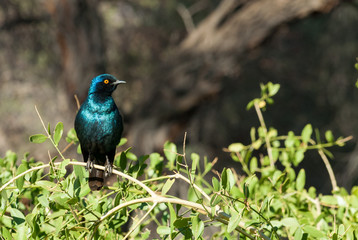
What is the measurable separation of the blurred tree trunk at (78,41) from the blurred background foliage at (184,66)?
0.01m

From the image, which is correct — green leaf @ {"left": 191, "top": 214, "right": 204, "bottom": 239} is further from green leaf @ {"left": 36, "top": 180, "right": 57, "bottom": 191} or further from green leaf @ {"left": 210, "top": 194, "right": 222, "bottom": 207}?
green leaf @ {"left": 36, "top": 180, "right": 57, "bottom": 191}

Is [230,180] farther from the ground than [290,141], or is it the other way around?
[230,180]

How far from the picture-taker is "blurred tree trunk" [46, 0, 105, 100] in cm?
662

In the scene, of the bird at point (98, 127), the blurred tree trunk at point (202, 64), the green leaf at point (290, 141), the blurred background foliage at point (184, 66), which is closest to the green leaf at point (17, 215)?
the bird at point (98, 127)

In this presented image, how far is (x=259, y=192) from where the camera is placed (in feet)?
6.29

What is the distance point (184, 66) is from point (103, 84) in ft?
14.5

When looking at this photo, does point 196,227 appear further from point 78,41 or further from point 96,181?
point 78,41

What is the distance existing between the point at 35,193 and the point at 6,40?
23.4ft

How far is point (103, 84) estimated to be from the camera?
8.16 feet

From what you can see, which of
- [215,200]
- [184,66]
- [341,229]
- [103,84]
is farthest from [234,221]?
[184,66]

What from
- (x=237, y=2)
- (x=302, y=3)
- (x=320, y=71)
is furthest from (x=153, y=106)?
(x=320, y=71)

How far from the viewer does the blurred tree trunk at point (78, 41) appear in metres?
6.62

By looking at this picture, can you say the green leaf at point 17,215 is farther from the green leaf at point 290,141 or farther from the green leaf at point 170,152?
the green leaf at point 290,141

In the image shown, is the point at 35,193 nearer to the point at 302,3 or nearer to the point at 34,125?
the point at 302,3
